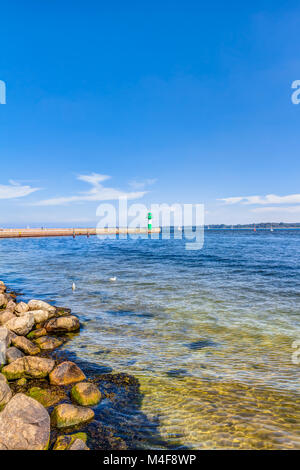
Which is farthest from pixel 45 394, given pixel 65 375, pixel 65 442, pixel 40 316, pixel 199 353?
pixel 40 316

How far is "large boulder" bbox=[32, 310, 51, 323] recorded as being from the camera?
32.1ft

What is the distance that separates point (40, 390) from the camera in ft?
18.2

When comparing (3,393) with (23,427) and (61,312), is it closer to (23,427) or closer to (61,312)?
(23,427)

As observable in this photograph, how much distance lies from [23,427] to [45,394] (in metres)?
1.54

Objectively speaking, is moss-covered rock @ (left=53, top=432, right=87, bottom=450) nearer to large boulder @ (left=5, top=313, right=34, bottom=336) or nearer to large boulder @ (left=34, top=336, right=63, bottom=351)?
large boulder @ (left=34, top=336, right=63, bottom=351)

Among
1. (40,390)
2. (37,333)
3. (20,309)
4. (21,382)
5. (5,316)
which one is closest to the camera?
(40,390)

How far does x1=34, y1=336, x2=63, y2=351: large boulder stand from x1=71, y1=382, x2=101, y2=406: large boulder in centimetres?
297

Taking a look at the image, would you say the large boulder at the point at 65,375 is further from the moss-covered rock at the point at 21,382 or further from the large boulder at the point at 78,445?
the large boulder at the point at 78,445

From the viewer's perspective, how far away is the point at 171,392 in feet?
18.6

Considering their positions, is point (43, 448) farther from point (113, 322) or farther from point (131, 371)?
point (113, 322)

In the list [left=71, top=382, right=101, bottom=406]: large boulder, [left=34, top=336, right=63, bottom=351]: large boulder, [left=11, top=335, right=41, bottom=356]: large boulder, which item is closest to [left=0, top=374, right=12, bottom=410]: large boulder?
[left=71, top=382, right=101, bottom=406]: large boulder

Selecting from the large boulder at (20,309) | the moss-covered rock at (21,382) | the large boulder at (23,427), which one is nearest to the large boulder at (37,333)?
the large boulder at (20,309)
